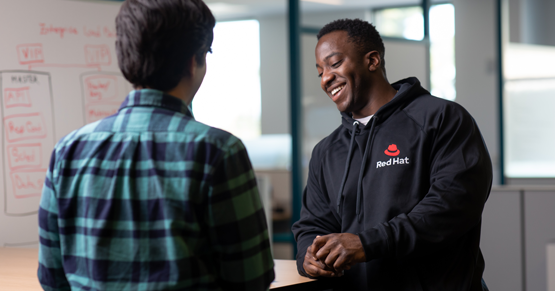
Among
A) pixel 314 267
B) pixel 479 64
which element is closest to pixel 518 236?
pixel 314 267

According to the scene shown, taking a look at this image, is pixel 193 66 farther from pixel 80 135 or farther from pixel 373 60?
pixel 373 60

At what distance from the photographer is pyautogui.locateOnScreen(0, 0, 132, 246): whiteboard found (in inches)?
94.5

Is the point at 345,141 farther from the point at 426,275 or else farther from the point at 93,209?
the point at 93,209

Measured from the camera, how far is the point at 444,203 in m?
1.32

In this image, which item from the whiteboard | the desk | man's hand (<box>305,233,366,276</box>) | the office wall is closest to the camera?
man's hand (<box>305,233,366,276</box>)

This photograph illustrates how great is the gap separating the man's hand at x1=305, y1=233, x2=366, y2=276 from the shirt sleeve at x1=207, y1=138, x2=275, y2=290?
48cm

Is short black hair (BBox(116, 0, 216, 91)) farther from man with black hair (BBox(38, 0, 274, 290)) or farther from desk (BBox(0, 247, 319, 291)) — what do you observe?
desk (BBox(0, 247, 319, 291))

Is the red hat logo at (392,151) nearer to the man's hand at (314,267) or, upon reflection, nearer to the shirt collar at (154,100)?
the man's hand at (314,267)

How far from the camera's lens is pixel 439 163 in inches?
54.6

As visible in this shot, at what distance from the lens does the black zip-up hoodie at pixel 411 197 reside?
1.32m

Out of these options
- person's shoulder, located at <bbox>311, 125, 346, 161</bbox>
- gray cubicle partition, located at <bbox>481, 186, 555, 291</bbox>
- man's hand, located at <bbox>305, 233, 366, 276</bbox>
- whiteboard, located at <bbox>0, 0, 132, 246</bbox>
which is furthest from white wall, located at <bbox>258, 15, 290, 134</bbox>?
man's hand, located at <bbox>305, 233, 366, 276</bbox>

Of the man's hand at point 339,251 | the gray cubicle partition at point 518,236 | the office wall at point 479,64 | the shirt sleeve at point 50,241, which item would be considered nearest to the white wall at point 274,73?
the office wall at point 479,64

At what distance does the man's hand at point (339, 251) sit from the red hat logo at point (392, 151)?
0.28 metres

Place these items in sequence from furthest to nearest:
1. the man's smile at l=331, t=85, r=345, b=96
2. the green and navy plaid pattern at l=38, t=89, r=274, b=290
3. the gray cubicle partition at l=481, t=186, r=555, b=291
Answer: the gray cubicle partition at l=481, t=186, r=555, b=291, the man's smile at l=331, t=85, r=345, b=96, the green and navy plaid pattern at l=38, t=89, r=274, b=290
